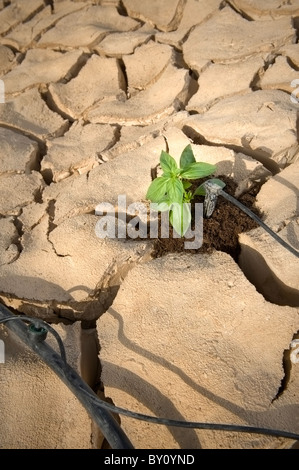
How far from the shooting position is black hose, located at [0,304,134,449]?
1202 millimetres

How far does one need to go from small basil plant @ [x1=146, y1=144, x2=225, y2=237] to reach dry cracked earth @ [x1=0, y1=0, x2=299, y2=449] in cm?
15

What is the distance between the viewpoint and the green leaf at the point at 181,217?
1.62 meters

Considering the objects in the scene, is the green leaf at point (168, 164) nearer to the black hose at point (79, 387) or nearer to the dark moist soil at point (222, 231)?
the dark moist soil at point (222, 231)

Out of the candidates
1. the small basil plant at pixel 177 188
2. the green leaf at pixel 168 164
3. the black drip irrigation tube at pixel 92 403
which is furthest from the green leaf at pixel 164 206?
the black drip irrigation tube at pixel 92 403

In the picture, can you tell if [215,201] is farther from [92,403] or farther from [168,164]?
[92,403]

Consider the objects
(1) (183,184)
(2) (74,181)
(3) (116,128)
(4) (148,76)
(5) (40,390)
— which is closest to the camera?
(5) (40,390)

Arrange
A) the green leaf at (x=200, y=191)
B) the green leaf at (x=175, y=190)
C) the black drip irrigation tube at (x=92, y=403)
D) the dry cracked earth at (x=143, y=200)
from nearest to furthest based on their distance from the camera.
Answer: the black drip irrigation tube at (x=92, y=403) → the dry cracked earth at (x=143, y=200) → the green leaf at (x=175, y=190) → the green leaf at (x=200, y=191)

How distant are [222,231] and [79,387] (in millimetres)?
829

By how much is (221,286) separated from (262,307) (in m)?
0.16

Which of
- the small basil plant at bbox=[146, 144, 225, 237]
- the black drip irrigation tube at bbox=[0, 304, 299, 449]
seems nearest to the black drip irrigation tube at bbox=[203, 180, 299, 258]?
the small basil plant at bbox=[146, 144, 225, 237]
